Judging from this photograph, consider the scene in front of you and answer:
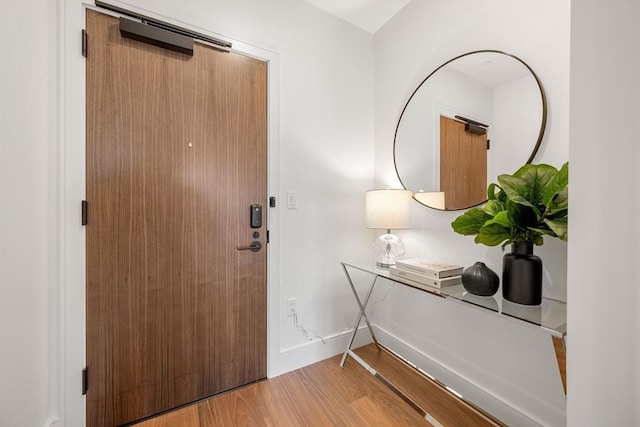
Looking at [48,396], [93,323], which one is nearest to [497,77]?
[93,323]

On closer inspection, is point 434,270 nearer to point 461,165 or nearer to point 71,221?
point 461,165

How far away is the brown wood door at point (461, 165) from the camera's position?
1.49m

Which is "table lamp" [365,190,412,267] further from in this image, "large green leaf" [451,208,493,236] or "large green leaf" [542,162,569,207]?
"large green leaf" [542,162,569,207]

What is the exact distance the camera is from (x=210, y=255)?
5.18 feet

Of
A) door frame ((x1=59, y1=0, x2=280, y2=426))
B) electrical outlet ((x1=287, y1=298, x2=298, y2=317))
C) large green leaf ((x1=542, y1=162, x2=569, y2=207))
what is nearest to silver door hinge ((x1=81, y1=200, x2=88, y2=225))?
door frame ((x1=59, y1=0, x2=280, y2=426))

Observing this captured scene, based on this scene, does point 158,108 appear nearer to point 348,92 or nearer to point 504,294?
point 348,92

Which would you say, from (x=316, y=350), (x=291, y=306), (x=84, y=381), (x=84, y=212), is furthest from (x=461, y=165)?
(x=84, y=381)

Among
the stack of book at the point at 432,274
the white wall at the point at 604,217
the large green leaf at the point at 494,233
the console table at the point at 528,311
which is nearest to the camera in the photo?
the white wall at the point at 604,217

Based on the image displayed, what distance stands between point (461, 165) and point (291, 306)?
146 cm

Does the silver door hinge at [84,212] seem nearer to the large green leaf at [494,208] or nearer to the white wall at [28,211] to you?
the white wall at [28,211]

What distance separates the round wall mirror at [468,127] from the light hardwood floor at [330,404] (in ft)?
3.82

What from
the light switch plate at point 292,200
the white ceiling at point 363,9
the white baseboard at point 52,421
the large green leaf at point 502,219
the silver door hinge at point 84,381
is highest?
the white ceiling at point 363,9

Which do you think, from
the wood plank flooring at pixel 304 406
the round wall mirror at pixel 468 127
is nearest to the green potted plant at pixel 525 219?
the round wall mirror at pixel 468 127

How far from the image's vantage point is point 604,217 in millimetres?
532
